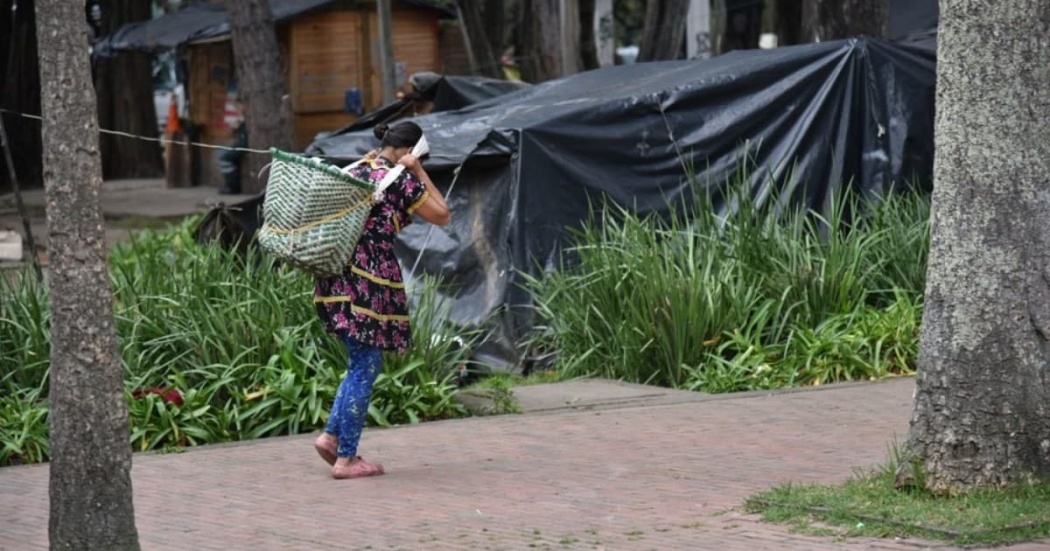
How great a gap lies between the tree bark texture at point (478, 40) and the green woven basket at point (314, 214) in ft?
54.1

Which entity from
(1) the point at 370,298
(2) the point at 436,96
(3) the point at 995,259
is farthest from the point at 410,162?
(2) the point at 436,96

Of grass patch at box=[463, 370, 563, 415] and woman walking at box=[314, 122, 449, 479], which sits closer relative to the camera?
woman walking at box=[314, 122, 449, 479]

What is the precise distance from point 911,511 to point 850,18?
1056 cm

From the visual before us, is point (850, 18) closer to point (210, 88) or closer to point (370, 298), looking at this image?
point (370, 298)

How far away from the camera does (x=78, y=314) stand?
5.49 metres

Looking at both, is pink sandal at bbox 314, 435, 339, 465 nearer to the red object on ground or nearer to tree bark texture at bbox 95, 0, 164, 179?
the red object on ground

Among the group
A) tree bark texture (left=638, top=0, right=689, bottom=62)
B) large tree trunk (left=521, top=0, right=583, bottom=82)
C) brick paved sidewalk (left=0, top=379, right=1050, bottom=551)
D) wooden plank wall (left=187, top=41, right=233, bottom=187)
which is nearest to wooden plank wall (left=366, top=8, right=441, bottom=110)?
wooden plank wall (left=187, top=41, right=233, bottom=187)

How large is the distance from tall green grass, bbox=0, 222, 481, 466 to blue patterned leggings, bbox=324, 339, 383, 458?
1.61 metres

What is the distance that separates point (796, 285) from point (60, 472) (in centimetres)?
686

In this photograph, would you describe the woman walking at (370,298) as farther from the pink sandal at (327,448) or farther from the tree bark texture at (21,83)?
the tree bark texture at (21,83)

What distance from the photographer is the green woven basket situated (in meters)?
7.67

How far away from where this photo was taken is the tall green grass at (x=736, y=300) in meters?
11.0

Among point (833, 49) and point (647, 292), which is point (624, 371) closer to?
point (647, 292)

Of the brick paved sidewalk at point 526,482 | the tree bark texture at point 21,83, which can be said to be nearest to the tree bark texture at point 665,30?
the brick paved sidewalk at point 526,482
